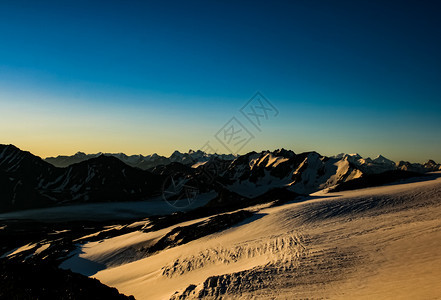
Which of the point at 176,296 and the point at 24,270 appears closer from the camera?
the point at 176,296

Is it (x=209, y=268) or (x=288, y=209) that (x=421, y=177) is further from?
(x=209, y=268)

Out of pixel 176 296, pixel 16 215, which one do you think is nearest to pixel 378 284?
pixel 176 296

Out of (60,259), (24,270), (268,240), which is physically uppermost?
(24,270)

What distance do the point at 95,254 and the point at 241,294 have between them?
137 feet

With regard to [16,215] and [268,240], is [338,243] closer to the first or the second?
[268,240]

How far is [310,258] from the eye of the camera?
23.8 m

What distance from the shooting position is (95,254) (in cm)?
5028

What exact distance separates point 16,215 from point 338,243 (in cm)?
20629

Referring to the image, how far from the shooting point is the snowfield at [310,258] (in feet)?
61.7

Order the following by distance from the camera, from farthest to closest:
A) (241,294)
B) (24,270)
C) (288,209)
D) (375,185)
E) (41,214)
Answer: (41,214)
(375,185)
(288,209)
(24,270)
(241,294)

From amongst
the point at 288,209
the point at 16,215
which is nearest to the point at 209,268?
the point at 288,209

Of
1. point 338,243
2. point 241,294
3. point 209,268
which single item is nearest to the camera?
point 241,294

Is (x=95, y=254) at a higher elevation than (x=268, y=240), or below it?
below

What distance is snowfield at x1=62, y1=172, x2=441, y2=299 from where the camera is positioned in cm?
1880
